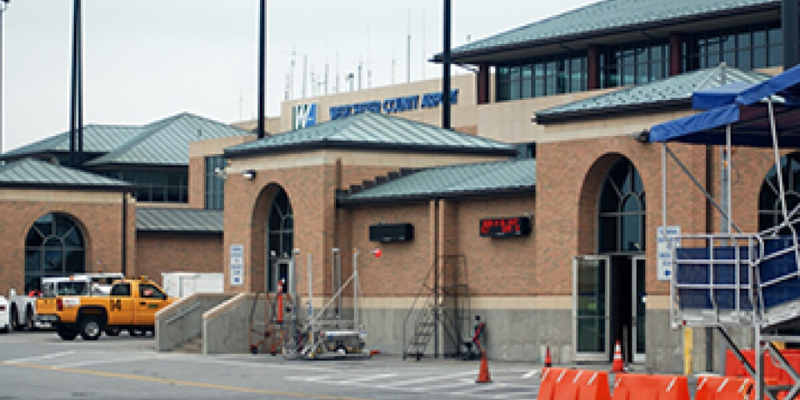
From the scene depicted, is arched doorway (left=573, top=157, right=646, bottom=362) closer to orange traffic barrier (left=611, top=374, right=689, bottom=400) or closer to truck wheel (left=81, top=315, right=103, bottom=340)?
orange traffic barrier (left=611, top=374, right=689, bottom=400)

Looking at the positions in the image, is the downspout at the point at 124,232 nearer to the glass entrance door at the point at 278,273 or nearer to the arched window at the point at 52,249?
the arched window at the point at 52,249

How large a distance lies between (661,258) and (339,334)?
9326mm

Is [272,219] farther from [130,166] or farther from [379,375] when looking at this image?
[130,166]

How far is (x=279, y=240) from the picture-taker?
42.0 metres

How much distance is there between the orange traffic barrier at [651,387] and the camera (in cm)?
1941

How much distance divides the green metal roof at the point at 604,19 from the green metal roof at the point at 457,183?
16589mm

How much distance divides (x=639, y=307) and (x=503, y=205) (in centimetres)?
504

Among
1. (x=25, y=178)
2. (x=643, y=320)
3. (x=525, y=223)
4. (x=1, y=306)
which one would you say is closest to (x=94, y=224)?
(x=25, y=178)

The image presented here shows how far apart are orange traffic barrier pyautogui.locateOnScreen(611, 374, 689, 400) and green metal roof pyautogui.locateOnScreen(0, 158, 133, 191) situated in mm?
37256

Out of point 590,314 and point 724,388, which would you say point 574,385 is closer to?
point 724,388

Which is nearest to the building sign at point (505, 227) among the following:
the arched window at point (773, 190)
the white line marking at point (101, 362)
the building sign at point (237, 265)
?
the arched window at point (773, 190)

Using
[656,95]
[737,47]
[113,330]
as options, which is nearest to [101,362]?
[113,330]

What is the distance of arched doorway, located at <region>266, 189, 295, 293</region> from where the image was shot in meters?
41.7

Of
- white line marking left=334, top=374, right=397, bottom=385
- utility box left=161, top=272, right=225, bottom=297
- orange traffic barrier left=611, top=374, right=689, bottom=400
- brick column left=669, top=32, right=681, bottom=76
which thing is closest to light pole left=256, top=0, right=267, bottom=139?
utility box left=161, top=272, right=225, bottom=297
